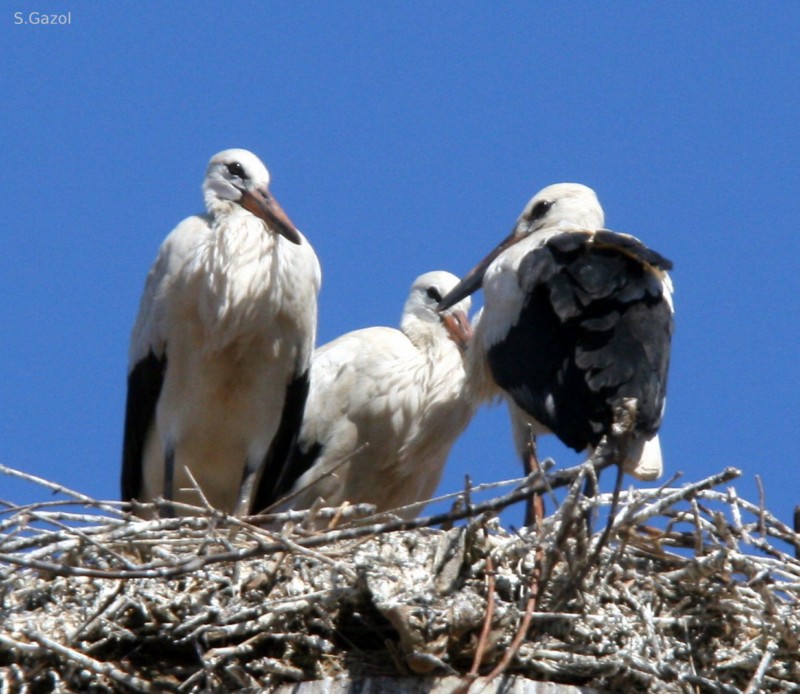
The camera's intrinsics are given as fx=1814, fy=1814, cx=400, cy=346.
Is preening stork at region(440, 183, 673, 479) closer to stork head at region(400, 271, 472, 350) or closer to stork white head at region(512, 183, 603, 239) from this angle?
stork white head at region(512, 183, 603, 239)

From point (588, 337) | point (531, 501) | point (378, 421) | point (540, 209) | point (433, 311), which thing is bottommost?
point (531, 501)

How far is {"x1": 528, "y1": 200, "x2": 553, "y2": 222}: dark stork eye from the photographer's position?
7.28 m

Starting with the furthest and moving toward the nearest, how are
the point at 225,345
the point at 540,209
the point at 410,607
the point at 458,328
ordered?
the point at 458,328, the point at 540,209, the point at 225,345, the point at 410,607

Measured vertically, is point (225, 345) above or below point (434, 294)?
below

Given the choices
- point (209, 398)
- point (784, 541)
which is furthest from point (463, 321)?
point (784, 541)

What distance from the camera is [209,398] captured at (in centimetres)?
664

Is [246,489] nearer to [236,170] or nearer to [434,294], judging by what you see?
[236,170]

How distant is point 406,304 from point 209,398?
4.52ft

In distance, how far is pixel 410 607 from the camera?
14.5 ft

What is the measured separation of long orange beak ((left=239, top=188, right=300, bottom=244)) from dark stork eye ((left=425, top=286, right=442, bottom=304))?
1073mm

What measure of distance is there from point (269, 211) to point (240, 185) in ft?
0.71

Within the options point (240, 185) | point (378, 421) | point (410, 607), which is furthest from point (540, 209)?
point (410, 607)

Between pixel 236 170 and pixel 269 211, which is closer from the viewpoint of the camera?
pixel 269 211

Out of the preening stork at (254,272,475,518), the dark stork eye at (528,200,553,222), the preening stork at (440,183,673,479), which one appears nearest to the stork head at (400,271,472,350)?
the preening stork at (254,272,475,518)
